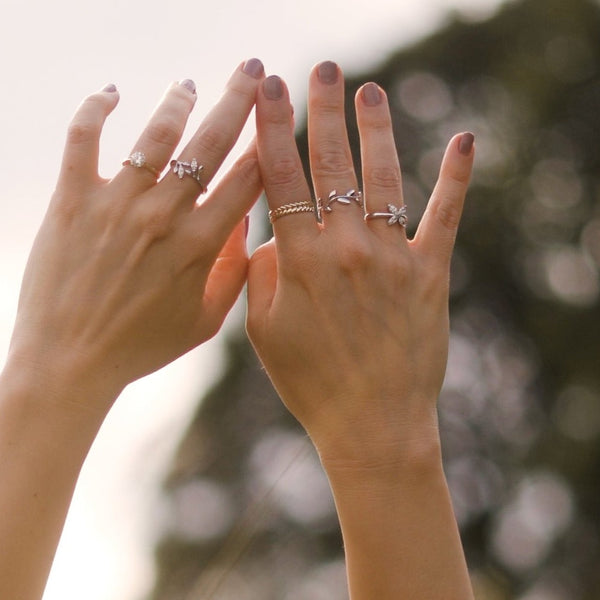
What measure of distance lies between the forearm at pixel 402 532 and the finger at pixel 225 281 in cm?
54

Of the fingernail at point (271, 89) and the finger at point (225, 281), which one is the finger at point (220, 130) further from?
the finger at point (225, 281)

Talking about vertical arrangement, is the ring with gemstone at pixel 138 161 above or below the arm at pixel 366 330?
above

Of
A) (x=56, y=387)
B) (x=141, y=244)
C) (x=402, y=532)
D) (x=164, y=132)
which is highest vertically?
(x=164, y=132)

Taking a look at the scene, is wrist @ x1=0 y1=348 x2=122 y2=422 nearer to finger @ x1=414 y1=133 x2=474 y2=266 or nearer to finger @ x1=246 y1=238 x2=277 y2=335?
finger @ x1=246 y1=238 x2=277 y2=335

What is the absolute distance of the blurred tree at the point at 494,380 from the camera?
40.5ft

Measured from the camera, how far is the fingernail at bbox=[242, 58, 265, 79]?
212cm

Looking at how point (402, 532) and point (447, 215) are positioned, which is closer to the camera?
point (402, 532)

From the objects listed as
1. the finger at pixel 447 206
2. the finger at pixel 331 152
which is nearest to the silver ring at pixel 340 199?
the finger at pixel 331 152

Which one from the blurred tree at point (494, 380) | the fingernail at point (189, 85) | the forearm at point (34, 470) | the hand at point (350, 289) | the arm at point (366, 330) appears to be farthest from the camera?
the blurred tree at point (494, 380)

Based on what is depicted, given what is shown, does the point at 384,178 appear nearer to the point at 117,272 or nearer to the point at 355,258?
the point at 355,258

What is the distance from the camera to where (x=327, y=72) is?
6.87 ft

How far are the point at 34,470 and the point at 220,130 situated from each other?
856mm

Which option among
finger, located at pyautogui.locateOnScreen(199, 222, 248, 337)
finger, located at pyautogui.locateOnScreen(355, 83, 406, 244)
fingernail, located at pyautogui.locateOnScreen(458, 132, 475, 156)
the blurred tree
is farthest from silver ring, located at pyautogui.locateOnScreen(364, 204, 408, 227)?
the blurred tree

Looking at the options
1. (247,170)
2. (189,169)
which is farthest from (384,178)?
(189,169)
